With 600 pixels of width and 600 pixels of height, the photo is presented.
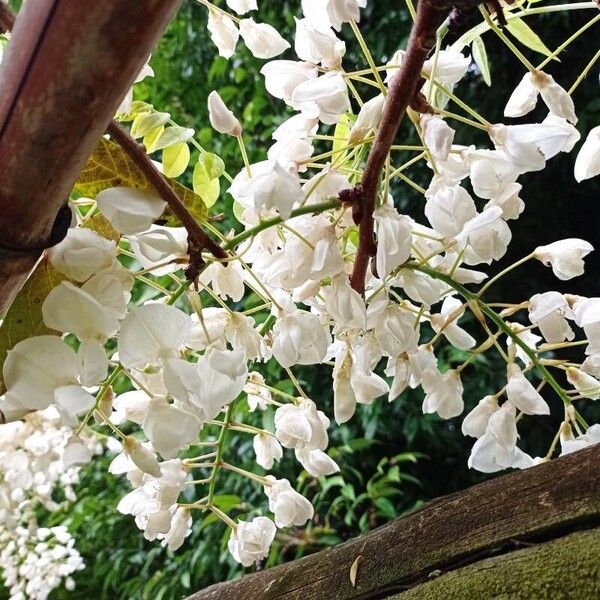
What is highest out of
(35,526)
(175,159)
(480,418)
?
(175,159)

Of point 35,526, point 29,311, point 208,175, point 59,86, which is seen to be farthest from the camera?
point 35,526

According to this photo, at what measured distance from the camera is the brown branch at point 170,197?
1.00 feet

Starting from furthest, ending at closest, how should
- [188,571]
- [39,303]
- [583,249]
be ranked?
1. [188,571]
2. [583,249]
3. [39,303]

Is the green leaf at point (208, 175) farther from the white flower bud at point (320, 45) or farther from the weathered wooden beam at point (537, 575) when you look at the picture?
the weathered wooden beam at point (537, 575)

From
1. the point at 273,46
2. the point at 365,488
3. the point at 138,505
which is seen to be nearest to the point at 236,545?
the point at 138,505

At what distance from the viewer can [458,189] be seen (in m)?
0.37

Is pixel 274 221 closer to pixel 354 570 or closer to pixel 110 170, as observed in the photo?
pixel 110 170

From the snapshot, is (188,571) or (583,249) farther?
(188,571)

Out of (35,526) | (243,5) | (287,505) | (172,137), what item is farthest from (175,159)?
(35,526)

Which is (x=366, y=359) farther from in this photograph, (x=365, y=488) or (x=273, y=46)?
(x=365, y=488)

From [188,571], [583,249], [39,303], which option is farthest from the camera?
[188,571]

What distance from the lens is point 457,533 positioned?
0.35 meters

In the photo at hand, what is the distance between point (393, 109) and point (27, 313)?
0.18 meters

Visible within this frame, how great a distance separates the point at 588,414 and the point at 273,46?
125cm
